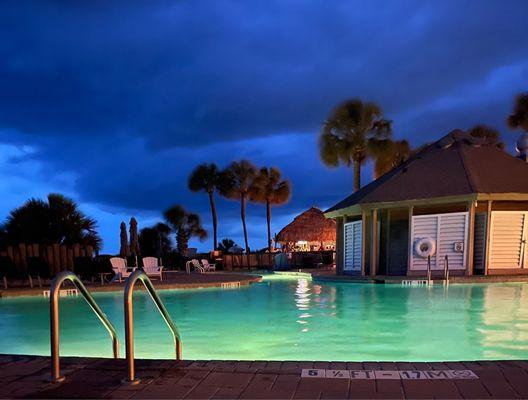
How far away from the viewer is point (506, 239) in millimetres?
16219

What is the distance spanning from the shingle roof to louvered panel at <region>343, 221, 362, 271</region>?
0.94 metres

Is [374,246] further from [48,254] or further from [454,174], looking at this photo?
[48,254]

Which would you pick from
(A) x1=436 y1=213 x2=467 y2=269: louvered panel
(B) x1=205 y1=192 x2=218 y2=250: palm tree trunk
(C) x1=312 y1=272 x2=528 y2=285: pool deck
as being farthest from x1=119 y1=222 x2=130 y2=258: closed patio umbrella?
(A) x1=436 y1=213 x2=467 y2=269: louvered panel

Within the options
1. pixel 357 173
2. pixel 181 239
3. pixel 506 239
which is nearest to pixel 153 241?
pixel 181 239

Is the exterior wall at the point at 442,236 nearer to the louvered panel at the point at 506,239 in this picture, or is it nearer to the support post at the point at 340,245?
the louvered panel at the point at 506,239

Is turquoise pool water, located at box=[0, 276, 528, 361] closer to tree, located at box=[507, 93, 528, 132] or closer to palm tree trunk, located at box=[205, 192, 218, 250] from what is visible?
tree, located at box=[507, 93, 528, 132]

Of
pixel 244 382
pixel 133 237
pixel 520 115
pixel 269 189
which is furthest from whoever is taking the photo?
pixel 269 189

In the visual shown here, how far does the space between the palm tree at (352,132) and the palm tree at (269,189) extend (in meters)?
15.5

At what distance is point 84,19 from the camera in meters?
16.9

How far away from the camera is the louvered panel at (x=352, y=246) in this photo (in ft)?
62.5

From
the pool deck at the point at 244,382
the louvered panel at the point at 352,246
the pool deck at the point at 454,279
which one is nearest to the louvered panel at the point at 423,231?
the pool deck at the point at 454,279

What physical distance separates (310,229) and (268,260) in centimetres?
702

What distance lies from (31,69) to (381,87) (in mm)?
19022

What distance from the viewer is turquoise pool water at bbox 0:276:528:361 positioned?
6.34 m
